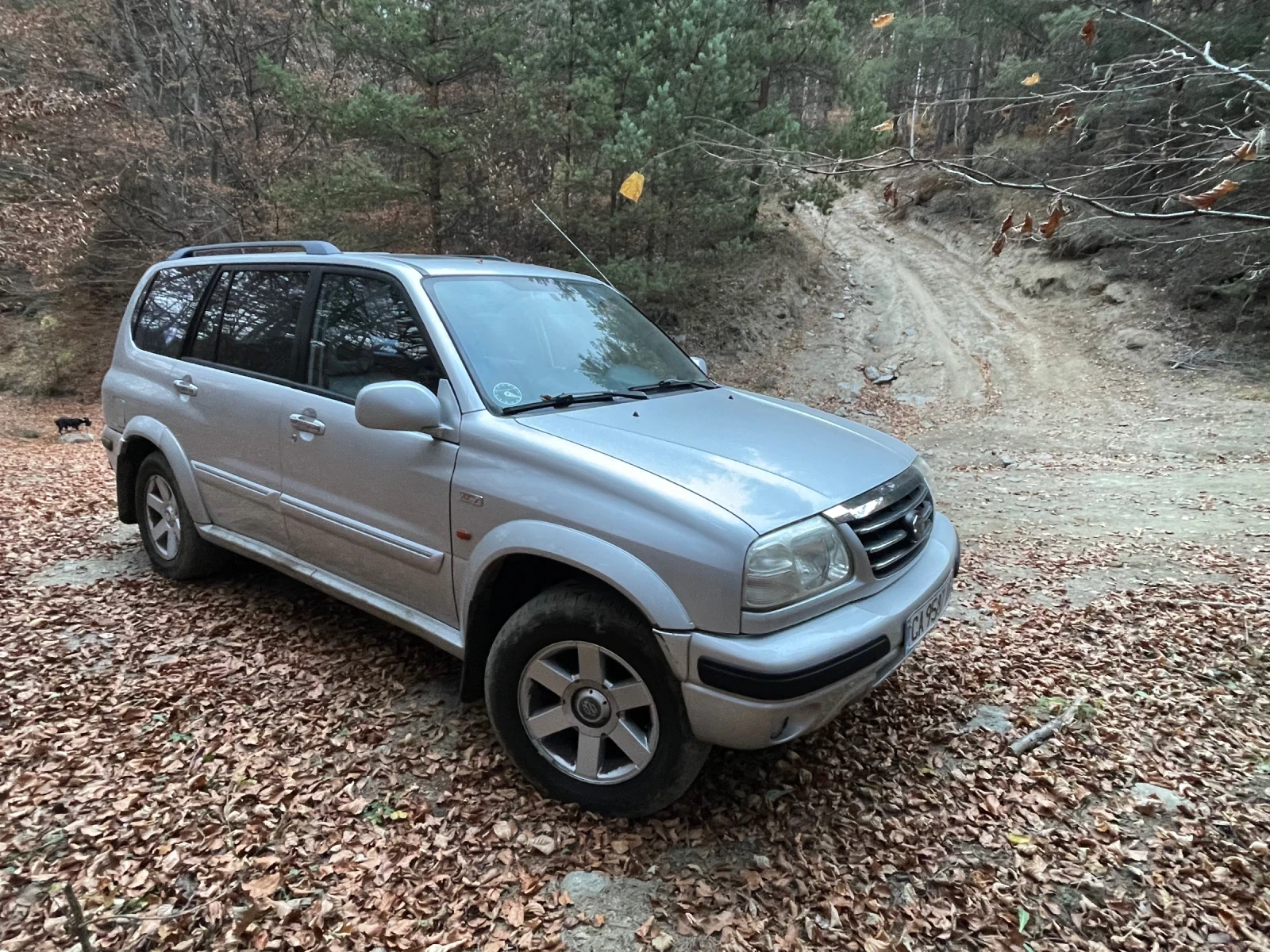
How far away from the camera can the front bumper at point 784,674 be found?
2186mm

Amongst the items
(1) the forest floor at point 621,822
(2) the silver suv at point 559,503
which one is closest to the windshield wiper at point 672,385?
(2) the silver suv at point 559,503

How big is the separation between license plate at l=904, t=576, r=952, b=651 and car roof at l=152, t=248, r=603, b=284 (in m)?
2.24

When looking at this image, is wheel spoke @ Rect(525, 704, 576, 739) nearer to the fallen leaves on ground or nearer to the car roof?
the fallen leaves on ground

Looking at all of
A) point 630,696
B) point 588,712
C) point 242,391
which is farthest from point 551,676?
point 242,391

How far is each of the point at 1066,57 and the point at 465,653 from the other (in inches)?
736

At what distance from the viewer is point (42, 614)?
4098mm

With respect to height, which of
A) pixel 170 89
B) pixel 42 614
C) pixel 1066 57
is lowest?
pixel 42 614

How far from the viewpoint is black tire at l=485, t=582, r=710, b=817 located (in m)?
2.36

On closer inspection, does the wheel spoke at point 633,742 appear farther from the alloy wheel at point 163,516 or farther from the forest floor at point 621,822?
the alloy wheel at point 163,516

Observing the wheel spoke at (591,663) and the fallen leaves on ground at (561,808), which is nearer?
the fallen leaves on ground at (561,808)

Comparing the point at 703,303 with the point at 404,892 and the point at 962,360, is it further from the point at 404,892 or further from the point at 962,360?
the point at 404,892

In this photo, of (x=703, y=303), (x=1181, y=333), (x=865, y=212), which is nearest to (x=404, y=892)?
(x=703, y=303)

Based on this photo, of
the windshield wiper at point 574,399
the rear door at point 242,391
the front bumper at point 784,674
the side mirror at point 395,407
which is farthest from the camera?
the rear door at point 242,391

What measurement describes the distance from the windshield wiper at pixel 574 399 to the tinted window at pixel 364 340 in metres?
0.36
